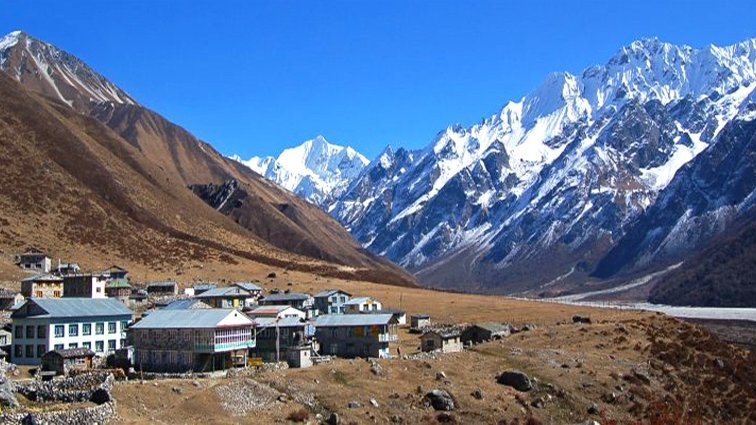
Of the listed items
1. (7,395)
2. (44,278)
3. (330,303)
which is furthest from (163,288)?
(7,395)

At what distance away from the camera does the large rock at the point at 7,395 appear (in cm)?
4878

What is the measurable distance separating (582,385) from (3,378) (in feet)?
151

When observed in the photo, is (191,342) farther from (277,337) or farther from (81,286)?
(81,286)

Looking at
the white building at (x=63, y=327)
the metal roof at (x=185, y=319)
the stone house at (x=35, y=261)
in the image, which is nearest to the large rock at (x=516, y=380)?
the metal roof at (x=185, y=319)

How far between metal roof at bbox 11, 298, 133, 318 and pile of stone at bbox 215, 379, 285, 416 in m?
21.8

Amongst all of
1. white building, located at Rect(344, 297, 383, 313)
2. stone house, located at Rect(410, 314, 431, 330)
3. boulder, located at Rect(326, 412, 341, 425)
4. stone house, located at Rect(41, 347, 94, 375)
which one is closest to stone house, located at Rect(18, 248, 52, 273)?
white building, located at Rect(344, 297, 383, 313)

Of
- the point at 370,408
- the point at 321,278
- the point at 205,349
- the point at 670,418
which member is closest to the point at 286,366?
the point at 205,349

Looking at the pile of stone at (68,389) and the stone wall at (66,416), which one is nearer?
the stone wall at (66,416)

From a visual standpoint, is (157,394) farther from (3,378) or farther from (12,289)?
(12,289)

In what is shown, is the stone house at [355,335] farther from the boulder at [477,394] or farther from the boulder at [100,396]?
the boulder at [100,396]

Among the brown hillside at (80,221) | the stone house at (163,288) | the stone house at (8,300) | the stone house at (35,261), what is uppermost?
the brown hillside at (80,221)

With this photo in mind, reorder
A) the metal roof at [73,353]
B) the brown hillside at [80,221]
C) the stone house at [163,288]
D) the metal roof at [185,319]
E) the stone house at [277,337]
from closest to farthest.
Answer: the metal roof at [73,353]
the metal roof at [185,319]
the stone house at [277,337]
the stone house at [163,288]
the brown hillside at [80,221]

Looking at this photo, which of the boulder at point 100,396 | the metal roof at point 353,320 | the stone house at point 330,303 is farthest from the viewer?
the stone house at point 330,303

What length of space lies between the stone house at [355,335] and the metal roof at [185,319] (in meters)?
13.1
